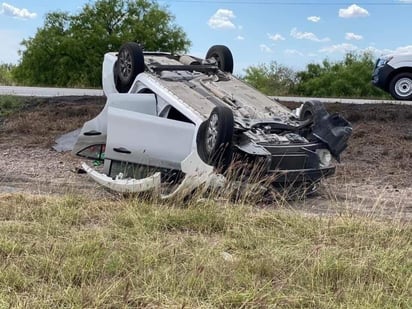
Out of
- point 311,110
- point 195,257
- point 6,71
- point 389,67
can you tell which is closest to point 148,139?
point 311,110

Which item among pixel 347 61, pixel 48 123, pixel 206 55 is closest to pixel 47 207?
pixel 206 55

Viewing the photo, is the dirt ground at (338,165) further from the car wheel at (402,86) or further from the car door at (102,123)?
the car wheel at (402,86)

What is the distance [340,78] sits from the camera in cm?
3331

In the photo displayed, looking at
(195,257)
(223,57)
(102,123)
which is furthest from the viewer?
(223,57)

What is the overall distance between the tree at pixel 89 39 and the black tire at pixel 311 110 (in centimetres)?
2568

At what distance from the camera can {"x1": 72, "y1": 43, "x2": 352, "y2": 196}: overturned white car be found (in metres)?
5.61

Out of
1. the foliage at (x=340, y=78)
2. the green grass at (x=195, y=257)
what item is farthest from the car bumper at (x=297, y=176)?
the foliage at (x=340, y=78)

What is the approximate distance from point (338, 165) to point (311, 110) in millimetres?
2039

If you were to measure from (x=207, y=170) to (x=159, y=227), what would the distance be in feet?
3.50

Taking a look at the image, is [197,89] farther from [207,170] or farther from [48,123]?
[48,123]

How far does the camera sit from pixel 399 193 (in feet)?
22.2

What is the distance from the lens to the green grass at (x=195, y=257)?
129 inches

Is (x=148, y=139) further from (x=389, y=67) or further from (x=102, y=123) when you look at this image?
(x=389, y=67)

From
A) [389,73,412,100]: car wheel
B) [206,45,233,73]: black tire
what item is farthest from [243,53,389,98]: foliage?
[206,45,233,73]: black tire
